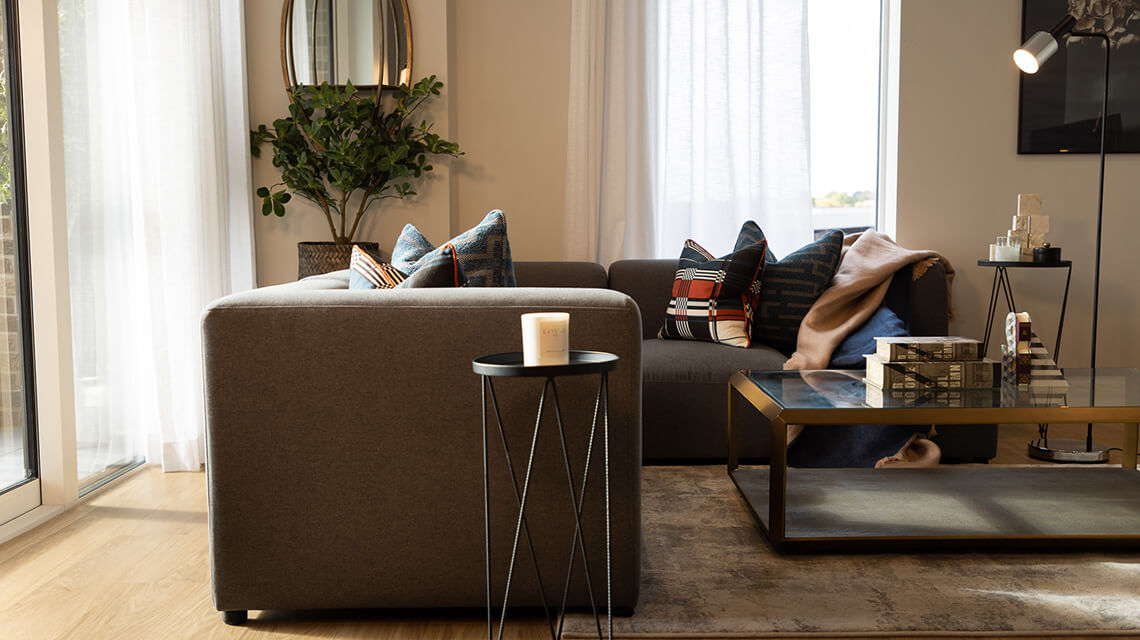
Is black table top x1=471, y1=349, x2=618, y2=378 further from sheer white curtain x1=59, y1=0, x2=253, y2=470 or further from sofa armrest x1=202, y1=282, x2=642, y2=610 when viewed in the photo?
sheer white curtain x1=59, y1=0, x2=253, y2=470

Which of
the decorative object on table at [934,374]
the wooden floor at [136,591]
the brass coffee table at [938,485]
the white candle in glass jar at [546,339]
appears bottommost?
the wooden floor at [136,591]

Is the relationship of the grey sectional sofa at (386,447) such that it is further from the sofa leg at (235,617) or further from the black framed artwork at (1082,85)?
the black framed artwork at (1082,85)

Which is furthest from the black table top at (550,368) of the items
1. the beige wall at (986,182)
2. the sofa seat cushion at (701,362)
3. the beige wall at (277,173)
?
the beige wall at (986,182)

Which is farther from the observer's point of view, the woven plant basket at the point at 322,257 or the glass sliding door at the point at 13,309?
the woven plant basket at the point at 322,257

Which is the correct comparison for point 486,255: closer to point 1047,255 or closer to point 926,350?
point 926,350

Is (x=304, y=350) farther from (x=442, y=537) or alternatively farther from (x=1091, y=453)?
(x=1091, y=453)

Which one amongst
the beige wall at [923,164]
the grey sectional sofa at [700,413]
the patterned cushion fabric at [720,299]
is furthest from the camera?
the beige wall at [923,164]

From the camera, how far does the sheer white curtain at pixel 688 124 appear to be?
404 centimetres

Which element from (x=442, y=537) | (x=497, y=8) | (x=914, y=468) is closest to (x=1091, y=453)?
(x=914, y=468)

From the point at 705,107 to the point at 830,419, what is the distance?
2350 mm

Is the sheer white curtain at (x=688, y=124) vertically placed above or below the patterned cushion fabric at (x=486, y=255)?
above

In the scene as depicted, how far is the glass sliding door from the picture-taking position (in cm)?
250

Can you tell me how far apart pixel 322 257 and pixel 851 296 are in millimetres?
2132

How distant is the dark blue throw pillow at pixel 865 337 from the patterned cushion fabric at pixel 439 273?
5.47 feet
